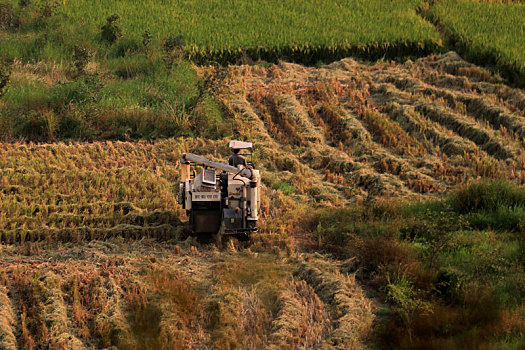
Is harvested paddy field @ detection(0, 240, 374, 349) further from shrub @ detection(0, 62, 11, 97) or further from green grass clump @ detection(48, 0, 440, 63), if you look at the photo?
green grass clump @ detection(48, 0, 440, 63)

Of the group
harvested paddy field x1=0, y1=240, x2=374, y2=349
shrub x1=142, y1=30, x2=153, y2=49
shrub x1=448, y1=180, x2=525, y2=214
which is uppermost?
shrub x1=142, y1=30, x2=153, y2=49

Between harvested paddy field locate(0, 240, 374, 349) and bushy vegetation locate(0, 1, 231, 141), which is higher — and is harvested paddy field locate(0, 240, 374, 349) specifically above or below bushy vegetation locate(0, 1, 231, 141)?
below

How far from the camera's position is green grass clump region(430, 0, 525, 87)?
18.9 metres

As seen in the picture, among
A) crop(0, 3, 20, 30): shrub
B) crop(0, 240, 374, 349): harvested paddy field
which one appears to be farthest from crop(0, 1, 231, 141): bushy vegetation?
crop(0, 240, 374, 349): harvested paddy field

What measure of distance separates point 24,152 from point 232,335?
6860 mm

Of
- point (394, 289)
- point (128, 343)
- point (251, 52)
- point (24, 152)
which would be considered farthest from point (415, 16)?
point (128, 343)

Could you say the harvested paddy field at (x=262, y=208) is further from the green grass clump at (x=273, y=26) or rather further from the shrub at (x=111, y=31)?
the shrub at (x=111, y=31)

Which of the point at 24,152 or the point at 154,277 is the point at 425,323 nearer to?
the point at 154,277

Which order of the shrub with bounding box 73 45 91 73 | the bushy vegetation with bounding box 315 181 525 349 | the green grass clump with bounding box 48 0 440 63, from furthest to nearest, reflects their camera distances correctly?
1. the green grass clump with bounding box 48 0 440 63
2. the shrub with bounding box 73 45 91 73
3. the bushy vegetation with bounding box 315 181 525 349

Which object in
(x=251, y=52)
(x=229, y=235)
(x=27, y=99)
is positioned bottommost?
(x=229, y=235)

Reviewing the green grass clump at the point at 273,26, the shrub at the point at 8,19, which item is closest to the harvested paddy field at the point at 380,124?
the green grass clump at the point at 273,26

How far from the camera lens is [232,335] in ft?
24.3

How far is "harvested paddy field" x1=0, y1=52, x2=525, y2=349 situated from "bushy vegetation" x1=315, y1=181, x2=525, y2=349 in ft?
1.30

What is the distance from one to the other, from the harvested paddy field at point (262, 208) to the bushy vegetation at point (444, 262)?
397 millimetres
